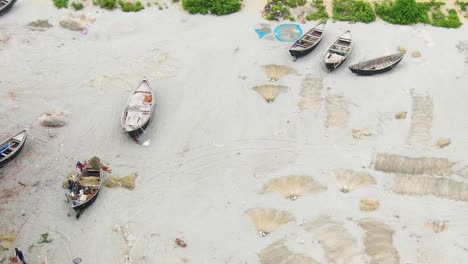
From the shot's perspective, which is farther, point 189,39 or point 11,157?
point 189,39

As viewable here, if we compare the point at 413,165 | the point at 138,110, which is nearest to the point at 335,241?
the point at 413,165

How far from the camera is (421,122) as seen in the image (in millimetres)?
27438

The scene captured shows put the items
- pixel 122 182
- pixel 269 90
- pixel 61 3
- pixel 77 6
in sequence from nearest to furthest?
pixel 122 182, pixel 269 90, pixel 77 6, pixel 61 3

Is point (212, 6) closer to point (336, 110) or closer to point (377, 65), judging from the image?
point (377, 65)

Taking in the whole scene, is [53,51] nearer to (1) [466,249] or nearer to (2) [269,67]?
(2) [269,67]

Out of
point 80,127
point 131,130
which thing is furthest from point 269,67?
point 80,127

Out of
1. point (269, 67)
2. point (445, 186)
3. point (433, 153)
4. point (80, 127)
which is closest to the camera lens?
point (445, 186)

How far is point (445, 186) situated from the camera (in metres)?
23.9

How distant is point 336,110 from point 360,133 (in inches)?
85.3

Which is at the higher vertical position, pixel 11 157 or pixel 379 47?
pixel 379 47

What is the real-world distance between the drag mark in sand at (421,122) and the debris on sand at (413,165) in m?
1.31

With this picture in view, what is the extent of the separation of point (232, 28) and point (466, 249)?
69.5 ft

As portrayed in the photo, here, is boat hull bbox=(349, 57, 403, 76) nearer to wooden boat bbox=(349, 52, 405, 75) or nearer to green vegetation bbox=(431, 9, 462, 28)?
wooden boat bbox=(349, 52, 405, 75)

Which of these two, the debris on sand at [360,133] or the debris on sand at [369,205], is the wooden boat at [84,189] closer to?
the debris on sand at [369,205]
